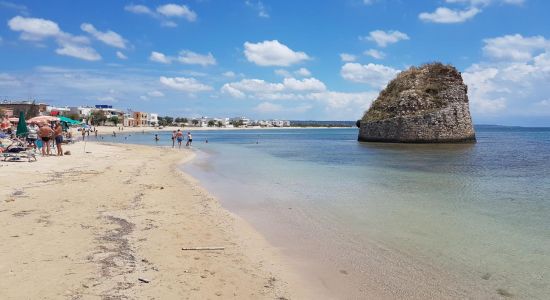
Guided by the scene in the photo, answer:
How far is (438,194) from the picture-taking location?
13.4 m

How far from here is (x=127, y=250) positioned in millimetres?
6402

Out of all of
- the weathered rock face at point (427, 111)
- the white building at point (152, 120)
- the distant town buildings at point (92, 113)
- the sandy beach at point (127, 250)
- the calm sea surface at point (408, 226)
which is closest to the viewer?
the sandy beach at point (127, 250)

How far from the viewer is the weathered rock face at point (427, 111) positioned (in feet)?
151

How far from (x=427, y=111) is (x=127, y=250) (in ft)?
148

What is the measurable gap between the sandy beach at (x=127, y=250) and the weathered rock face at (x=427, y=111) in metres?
39.7

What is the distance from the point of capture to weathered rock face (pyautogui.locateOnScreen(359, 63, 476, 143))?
151 feet

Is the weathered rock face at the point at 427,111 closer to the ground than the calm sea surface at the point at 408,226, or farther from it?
farther from it

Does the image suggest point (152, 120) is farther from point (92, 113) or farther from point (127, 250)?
point (127, 250)

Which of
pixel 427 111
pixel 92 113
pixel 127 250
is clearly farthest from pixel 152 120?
pixel 127 250

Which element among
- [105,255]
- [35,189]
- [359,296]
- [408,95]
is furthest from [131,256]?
[408,95]

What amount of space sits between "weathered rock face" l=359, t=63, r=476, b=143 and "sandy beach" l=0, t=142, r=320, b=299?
130 ft

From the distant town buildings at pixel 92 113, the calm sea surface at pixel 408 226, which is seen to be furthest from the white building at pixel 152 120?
the calm sea surface at pixel 408 226

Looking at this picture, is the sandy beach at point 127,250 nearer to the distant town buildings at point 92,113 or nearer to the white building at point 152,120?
the distant town buildings at point 92,113

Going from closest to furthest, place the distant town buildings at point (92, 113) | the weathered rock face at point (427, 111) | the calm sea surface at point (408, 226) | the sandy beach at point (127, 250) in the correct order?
the sandy beach at point (127, 250) < the calm sea surface at point (408, 226) < the weathered rock face at point (427, 111) < the distant town buildings at point (92, 113)
